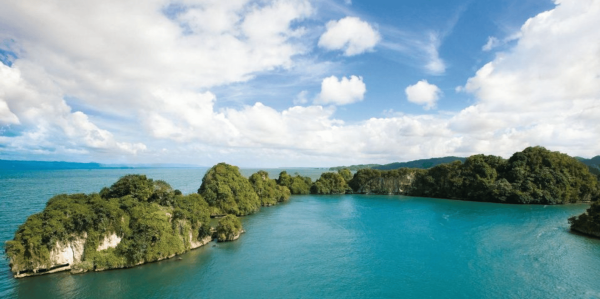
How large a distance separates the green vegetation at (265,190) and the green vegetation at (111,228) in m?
43.9

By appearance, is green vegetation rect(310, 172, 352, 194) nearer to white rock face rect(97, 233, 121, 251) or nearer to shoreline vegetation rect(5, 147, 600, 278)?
shoreline vegetation rect(5, 147, 600, 278)

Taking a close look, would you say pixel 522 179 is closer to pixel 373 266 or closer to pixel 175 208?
pixel 373 266

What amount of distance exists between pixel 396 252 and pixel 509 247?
19.6m

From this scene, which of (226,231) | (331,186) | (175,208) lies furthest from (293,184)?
(175,208)

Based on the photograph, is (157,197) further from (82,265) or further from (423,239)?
(423,239)

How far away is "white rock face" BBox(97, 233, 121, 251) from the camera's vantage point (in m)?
38.0

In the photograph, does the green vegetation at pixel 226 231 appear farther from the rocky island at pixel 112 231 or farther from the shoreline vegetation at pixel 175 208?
the shoreline vegetation at pixel 175 208

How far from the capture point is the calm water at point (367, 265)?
32375mm

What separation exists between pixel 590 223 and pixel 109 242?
8196cm

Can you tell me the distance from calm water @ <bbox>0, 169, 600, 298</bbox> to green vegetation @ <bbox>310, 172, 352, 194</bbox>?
58.5 meters

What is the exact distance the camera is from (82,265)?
35906 mm

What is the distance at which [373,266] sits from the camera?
40.2 meters

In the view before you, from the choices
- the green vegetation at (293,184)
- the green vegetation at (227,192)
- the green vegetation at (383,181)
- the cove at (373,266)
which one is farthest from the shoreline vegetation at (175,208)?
the green vegetation at (293,184)

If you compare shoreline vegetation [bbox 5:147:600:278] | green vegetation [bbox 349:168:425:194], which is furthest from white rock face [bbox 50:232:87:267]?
green vegetation [bbox 349:168:425:194]
